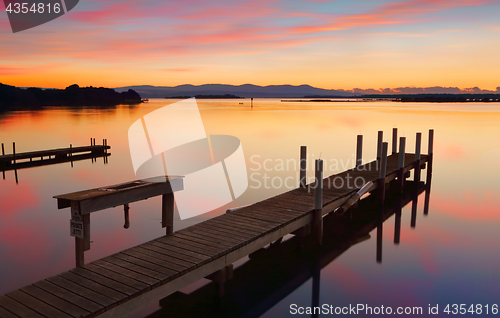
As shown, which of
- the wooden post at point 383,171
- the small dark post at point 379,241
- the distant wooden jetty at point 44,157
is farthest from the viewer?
the distant wooden jetty at point 44,157

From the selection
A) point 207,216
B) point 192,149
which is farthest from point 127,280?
point 192,149

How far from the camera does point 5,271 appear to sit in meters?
8.21

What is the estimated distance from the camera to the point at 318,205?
29.5 feet

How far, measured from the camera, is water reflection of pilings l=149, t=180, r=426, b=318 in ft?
22.0

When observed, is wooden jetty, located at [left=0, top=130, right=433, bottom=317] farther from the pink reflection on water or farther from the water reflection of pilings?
the pink reflection on water

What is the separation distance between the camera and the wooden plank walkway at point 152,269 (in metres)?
4.57

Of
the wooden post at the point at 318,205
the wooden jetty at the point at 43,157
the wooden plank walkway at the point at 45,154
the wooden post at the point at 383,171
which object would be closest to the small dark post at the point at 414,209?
the wooden post at the point at 383,171

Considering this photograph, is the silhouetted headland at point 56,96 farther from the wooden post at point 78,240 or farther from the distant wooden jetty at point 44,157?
the wooden post at point 78,240

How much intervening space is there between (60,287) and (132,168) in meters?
18.5

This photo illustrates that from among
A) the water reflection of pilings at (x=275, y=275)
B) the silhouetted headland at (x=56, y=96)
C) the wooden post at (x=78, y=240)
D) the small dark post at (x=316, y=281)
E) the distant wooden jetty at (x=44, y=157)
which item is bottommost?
the small dark post at (x=316, y=281)

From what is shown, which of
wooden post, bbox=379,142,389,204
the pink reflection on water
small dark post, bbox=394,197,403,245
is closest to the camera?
small dark post, bbox=394,197,403,245

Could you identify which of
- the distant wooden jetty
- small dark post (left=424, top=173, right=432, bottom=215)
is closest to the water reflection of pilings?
small dark post (left=424, top=173, right=432, bottom=215)

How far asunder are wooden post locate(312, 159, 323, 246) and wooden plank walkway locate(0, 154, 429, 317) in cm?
18

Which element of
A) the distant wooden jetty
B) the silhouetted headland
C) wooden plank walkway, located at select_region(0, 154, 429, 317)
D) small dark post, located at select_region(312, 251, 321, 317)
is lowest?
small dark post, located at select_region(312, 251, 321, 317)
